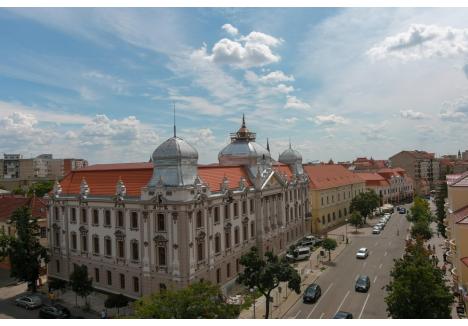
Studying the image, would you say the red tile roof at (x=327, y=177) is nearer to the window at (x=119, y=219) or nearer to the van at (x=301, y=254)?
the van at (x=301, y=254)

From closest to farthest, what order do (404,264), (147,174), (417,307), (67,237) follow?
(417,307), (404,264), (147,174), (67,237)

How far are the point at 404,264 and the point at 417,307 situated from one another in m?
6.66

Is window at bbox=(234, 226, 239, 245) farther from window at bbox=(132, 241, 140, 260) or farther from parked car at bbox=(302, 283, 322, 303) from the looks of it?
window at bbox=(132, 241, 140, 260)

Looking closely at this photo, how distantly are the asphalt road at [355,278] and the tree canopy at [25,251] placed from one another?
3125 centimetres

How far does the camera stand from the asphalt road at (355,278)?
44.1 m

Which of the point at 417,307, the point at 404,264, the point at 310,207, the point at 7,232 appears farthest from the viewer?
the point at 310,207

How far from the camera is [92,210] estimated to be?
169ft

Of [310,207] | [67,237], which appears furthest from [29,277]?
[310,207]

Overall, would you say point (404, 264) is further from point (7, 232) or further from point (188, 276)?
point (7, 232)

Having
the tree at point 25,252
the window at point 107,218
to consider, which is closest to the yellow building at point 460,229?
the window at point 107,218

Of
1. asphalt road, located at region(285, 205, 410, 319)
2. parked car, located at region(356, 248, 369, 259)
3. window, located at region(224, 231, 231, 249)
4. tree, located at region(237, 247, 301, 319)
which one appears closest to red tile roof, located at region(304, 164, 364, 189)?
asphalt road, located at region(285, 205, 410, 319)

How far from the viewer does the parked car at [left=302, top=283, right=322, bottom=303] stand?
1837 inches

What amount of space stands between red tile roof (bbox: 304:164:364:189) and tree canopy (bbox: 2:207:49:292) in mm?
55513

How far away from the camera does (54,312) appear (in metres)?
43.8
